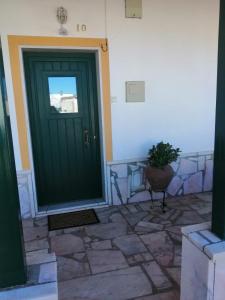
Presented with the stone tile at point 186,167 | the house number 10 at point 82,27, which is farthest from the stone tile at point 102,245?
the house number 10 at point 82,27

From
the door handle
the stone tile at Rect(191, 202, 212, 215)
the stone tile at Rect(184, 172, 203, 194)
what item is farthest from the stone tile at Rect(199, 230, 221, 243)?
the stone tile at Rect(184, 172, 203, 194)

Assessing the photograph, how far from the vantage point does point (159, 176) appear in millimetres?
3213

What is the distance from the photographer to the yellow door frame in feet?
9.39

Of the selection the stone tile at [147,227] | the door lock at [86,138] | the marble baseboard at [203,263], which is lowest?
the stone tile at [147,227]

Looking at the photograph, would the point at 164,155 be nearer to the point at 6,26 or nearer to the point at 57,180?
the point at 57,180

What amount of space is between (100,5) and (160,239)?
9.20 ft

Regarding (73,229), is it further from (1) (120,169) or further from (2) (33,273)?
(2) (33,273)

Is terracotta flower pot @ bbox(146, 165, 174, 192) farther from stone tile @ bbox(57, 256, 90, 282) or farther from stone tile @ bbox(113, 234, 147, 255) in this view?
stone tile @ bbox(57, 256, 90, 282)

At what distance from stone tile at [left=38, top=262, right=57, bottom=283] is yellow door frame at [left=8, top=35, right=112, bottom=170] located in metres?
2.25

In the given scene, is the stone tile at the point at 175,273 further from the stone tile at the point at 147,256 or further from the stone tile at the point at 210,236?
the stone tile at the point at 210,236

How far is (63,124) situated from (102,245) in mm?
1673

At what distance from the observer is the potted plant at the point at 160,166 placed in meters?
3.21

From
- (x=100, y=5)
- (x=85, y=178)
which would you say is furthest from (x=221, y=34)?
(x=85, y=178)

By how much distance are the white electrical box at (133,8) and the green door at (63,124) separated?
27.5 inches
